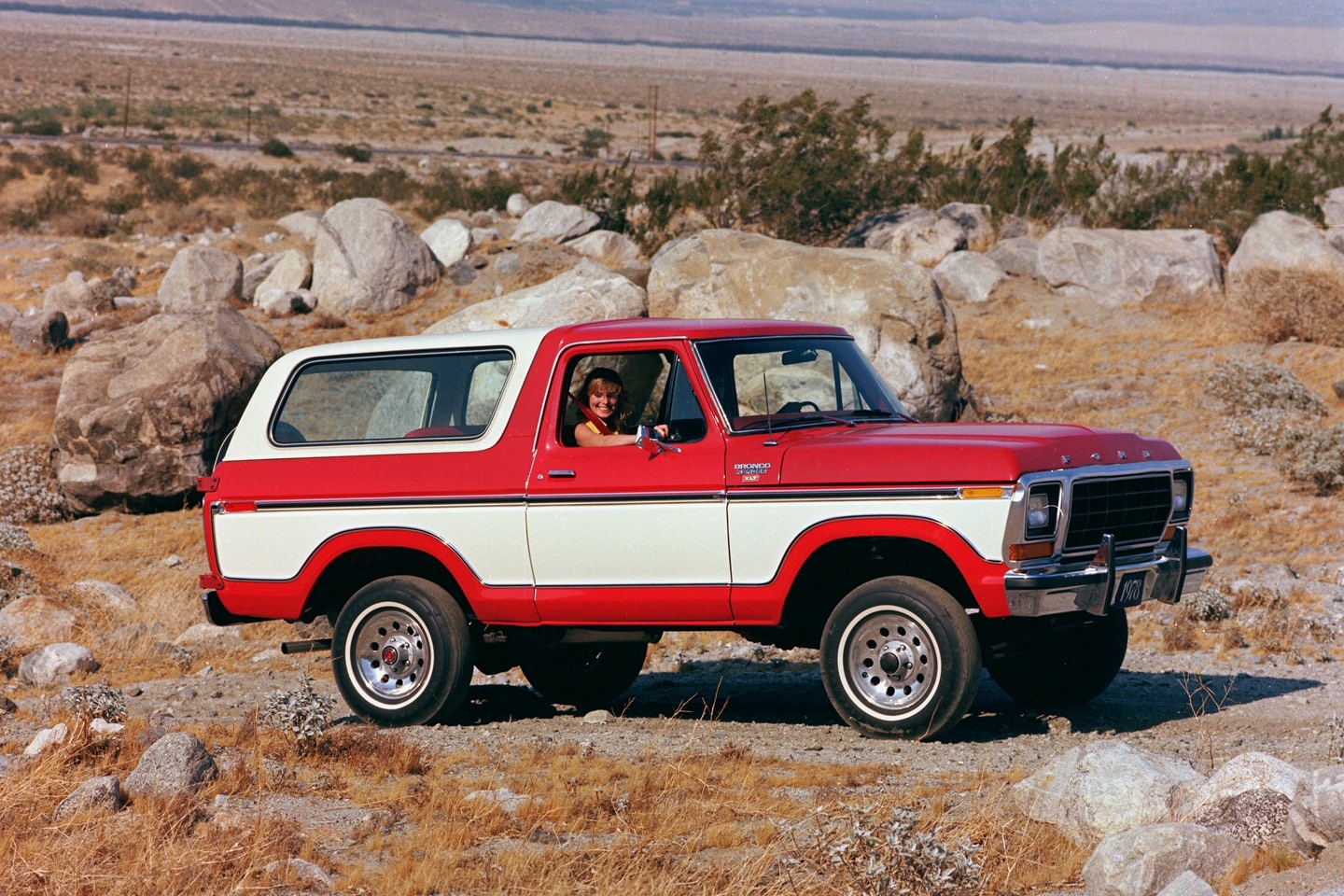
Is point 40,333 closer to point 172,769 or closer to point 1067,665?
point 172,769

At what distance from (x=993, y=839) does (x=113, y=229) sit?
35.6 metres

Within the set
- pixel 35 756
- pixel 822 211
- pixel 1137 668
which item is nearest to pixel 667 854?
pixel 35 756

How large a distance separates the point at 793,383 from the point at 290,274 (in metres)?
18.6

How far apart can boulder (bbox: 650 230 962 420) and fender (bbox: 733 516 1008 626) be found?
10.3m

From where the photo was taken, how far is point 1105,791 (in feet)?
19.7

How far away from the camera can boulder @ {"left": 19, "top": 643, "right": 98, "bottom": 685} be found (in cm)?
1112

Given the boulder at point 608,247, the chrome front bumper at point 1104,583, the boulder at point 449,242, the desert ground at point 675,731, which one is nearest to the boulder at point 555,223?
the boulder at point 608,247

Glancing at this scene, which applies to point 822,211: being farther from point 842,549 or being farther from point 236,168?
point 236,168

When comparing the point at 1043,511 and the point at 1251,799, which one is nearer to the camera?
the point at 1251,799

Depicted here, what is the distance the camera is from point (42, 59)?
12481cm

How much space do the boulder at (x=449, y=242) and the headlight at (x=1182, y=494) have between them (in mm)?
19301

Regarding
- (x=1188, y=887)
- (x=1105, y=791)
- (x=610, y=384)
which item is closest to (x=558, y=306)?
(x=610, y=384)

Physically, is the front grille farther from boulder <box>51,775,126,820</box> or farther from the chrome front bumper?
boulder <box>51,775,126,820</box>

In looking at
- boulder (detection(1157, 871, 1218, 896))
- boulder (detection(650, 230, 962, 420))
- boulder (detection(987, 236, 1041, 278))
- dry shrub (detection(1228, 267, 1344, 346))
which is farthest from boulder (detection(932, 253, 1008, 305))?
boulder (detection(1157, 871, 1218, 896))
